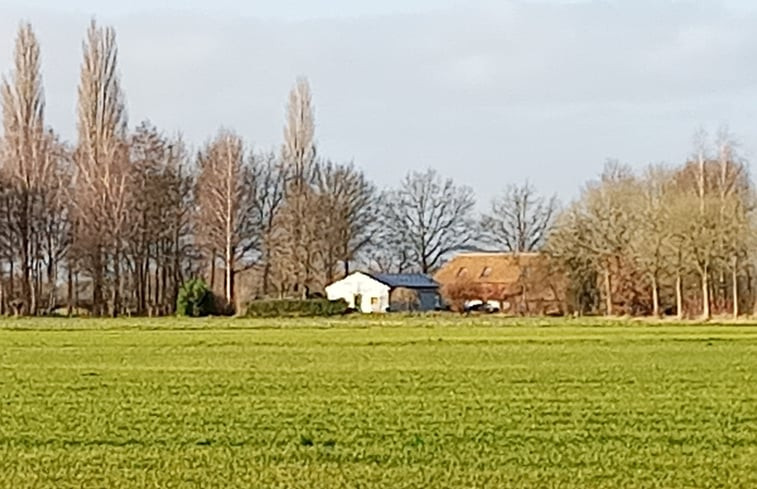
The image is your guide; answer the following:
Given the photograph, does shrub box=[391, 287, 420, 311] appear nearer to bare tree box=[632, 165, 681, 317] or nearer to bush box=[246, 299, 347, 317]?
bush box=[246, 299, 347, 317]

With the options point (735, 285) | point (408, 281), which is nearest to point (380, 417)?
point (735, 285)

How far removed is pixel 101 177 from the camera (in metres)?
85.5

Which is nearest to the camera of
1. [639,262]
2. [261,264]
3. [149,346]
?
[149,346]

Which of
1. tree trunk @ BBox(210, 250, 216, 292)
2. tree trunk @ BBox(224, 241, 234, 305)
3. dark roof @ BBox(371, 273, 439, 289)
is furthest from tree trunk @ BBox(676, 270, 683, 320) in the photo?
tree trunk @ BBox(210, 250, 216, 292)

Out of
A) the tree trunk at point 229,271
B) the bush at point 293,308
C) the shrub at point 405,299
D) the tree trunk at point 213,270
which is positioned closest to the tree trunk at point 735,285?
the bush at point 293,308

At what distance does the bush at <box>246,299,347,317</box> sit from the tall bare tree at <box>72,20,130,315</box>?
31.5 feet

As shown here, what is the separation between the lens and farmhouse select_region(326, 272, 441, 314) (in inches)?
3821

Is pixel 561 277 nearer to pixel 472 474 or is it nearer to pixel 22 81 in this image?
pixel 22 81

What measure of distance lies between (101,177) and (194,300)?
31.1 feet

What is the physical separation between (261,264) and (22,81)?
20296 mm

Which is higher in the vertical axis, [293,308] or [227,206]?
[227,206]

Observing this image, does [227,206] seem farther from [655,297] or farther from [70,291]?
[655,297]

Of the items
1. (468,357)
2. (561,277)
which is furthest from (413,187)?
(468,357)

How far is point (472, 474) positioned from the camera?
14.0 meters
